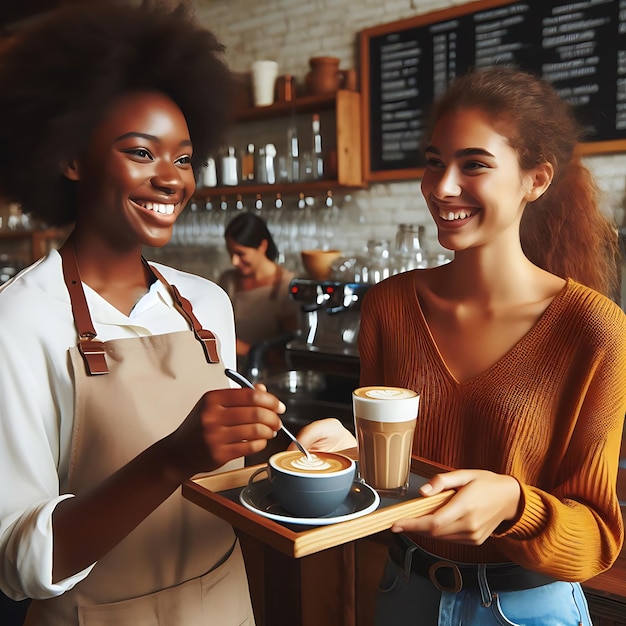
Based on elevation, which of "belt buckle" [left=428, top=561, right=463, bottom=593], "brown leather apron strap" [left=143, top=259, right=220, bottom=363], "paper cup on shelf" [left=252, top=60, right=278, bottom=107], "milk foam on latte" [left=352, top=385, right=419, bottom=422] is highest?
Result: "paper cup on shelf" [left=252, top=60, right=278, bottom=107]

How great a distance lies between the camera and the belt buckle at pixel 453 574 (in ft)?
3.50

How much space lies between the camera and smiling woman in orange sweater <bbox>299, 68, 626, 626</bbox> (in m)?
0.98

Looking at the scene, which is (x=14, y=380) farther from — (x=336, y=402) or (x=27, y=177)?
(x=336, y=402)

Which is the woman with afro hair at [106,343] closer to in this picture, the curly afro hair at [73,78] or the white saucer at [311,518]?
the curly afro hair at [73,78]

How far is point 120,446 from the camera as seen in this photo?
1.08 m

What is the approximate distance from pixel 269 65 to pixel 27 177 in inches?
116

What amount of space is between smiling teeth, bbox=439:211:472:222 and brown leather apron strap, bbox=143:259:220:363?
0.47 metres

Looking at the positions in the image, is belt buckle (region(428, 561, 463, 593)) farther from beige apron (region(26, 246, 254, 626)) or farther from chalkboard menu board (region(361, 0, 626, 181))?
chalkboard menu board (region(361, 0, 626, 181))

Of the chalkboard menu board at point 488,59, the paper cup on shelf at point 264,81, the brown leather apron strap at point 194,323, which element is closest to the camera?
the brown leather apron strap at point 194,323

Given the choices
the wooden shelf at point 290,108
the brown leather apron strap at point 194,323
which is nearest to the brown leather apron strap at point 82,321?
the brown leather apron strap at point 194,323

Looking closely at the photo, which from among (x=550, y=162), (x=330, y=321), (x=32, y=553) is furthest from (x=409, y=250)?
(x=32, y=553)

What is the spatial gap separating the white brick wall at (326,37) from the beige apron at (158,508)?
8.18 ft

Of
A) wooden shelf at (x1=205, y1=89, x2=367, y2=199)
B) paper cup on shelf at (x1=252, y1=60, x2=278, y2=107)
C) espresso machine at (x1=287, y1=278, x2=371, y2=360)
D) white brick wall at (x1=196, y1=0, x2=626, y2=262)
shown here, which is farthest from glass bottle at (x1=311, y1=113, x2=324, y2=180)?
espresso machine at (x1=287, y1=278, x2=371, y2=360)

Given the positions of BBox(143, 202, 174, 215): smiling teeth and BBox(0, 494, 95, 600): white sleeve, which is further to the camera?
BBox(143, 202, 174, 215): smiling teeth
